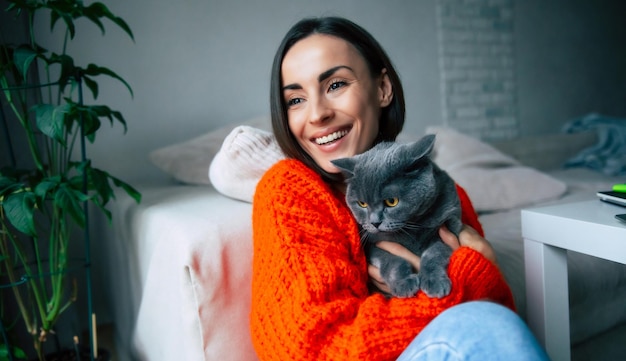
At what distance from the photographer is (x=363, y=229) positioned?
98 centimetres

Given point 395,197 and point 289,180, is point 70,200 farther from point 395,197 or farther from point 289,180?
point 395,197

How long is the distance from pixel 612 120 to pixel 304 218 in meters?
3.23

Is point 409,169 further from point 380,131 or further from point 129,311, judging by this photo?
point 129,311

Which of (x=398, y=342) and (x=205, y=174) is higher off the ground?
(x=205, y=174)

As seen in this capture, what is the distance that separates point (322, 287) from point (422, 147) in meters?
0.31

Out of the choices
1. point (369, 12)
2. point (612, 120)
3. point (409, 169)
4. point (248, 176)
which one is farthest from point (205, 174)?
point (612, 120)

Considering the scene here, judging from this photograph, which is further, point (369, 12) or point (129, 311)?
point (369, 12)

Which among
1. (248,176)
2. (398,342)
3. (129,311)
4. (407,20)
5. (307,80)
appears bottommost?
(129,311)

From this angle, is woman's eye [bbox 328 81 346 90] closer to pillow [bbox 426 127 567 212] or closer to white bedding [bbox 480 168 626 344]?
white bedding [bbox 480 168 626 344]

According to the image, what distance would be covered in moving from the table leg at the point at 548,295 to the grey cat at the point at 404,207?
260 mm

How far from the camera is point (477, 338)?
707 mm

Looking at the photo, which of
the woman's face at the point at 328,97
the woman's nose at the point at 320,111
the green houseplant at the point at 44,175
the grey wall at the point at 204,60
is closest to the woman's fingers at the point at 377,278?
the woman's face at the point at 328,97

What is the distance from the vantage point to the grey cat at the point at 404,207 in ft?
2.84

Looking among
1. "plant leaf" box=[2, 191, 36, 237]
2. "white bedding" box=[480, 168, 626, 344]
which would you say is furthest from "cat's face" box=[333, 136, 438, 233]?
"plant leaf" box=[2, 191, 36, 237]
